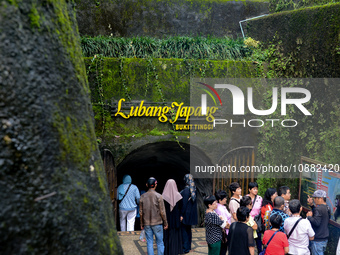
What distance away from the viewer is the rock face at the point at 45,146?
60.8 inches

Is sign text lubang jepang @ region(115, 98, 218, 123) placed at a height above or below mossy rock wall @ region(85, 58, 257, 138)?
below

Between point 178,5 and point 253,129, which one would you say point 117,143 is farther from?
point 178,5

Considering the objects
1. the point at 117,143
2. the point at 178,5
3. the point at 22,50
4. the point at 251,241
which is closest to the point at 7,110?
the point at 22,50

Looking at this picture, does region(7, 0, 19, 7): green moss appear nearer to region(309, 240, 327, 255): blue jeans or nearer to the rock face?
the rock face

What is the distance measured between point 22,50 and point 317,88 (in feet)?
24.0

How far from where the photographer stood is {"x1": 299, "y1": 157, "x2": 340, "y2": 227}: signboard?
639 cm

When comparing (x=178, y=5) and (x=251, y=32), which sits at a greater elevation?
(x=178, y=5)

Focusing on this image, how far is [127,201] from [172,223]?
6.49 ft

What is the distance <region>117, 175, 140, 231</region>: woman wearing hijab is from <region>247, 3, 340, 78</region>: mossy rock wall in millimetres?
4497

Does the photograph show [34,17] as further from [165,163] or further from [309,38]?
[165,163]

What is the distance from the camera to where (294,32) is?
8719mm

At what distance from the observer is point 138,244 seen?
770cm

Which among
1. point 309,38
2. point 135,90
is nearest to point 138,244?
point 135,90

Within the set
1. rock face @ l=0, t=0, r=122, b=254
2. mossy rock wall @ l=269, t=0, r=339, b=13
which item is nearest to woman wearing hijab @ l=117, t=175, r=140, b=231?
mossy rock wall @ l=269, t=0, r=339, b=13
